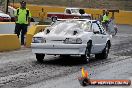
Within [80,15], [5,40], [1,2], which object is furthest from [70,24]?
[1,2]

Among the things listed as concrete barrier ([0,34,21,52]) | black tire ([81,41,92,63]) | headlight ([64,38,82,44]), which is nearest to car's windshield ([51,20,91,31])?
black tire ([81,41,92,63])

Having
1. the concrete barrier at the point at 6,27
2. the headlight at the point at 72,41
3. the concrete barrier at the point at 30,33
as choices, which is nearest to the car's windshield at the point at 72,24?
the headlight at the point at 72,41

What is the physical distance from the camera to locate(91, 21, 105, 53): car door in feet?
46.5

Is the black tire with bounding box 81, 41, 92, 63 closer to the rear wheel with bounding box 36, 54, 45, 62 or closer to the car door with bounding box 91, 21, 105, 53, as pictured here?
the car door with bounding box 91, 21, 105, 53

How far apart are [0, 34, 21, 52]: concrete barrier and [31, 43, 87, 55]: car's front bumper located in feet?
13.6

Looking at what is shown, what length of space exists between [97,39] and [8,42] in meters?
4.39

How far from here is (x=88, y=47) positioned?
44.3 feet

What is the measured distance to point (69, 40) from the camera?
508 inches

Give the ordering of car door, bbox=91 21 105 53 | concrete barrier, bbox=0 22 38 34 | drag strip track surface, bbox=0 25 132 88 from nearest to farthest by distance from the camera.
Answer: drag strip track surface, bbox=0 25 132 88, car door, bbox=91 21 105 53, concrete barrier, bbox=0 22 38 34

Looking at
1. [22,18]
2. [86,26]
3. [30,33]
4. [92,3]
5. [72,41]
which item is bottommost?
[92,3]

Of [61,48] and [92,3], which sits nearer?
[61,48]

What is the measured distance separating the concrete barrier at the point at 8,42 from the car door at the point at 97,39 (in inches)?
157

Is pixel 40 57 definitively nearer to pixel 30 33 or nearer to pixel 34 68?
pixel 34 68

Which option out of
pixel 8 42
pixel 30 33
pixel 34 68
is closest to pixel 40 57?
pixel 34 68
